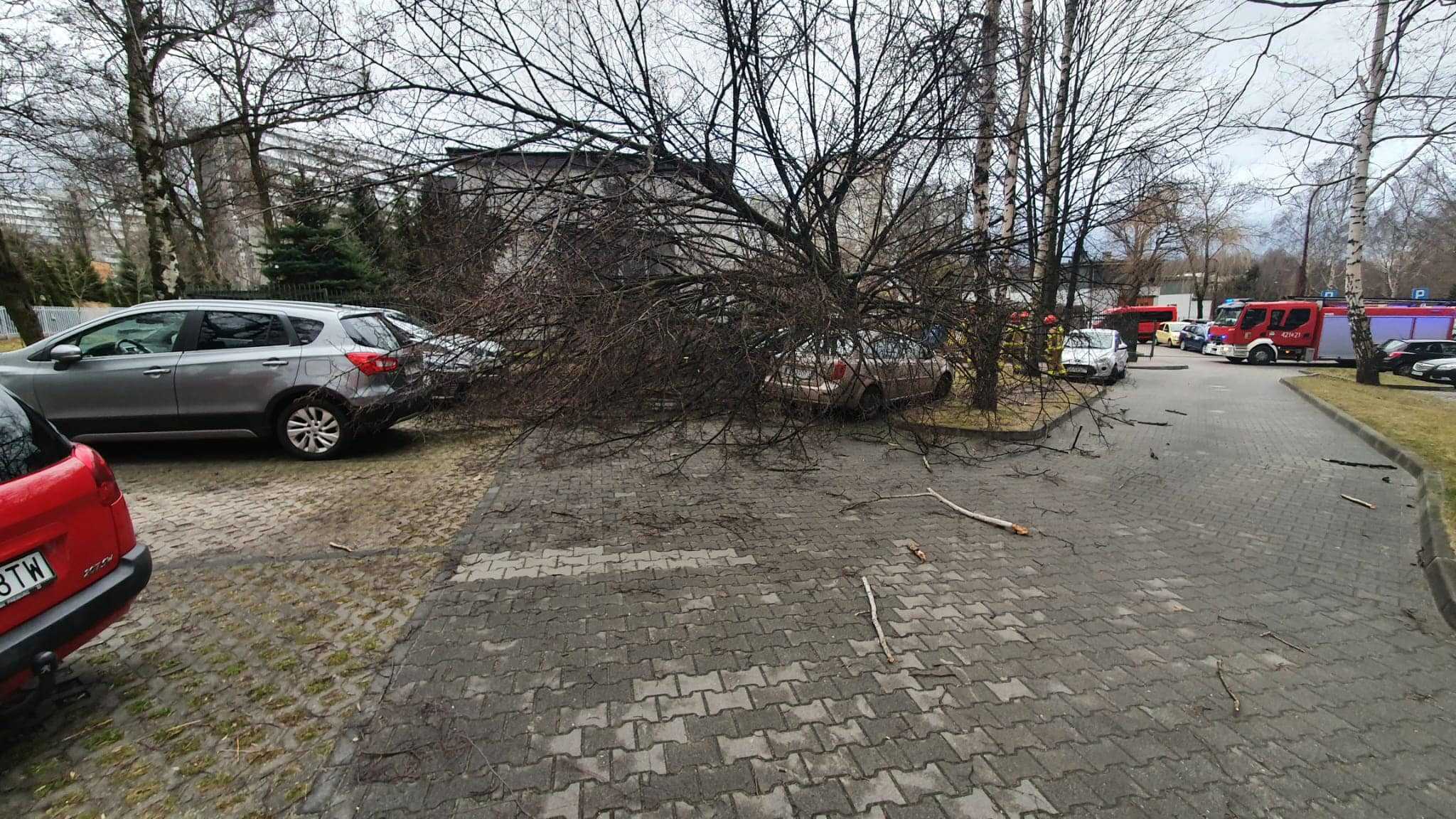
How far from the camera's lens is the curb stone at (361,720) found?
2038 mm

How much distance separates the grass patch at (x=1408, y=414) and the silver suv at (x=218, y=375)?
33.2 ft

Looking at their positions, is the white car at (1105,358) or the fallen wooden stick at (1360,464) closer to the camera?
the fallen wooden stick at (1360,464)

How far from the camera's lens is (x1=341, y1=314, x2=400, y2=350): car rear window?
6.32 metres

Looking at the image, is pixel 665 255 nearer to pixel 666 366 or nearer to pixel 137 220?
pixel 666 366

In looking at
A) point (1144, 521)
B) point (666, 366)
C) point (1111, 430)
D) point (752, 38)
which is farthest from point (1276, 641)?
point (1111, 430)

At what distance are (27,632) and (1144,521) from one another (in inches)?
278

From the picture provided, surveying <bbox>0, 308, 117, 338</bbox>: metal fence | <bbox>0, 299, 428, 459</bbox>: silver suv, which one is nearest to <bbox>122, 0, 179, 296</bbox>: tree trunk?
<bbox>0, 299, 428, 459</bbox>: silver suv

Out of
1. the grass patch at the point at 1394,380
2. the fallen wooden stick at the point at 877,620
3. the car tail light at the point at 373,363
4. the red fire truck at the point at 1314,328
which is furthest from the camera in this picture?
the red fire truck at the point at 1314,328

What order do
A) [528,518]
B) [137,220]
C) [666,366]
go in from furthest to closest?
[137,220]
[666,366]
[528,518]

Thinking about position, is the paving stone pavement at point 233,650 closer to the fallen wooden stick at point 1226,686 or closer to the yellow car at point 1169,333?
the fallen wooden stick at point 1226,686

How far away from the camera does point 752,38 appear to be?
5.85 m

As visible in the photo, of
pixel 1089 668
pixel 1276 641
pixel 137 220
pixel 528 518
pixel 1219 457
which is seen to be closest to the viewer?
pixel 1089 668

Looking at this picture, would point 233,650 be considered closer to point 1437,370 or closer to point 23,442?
point 23,442

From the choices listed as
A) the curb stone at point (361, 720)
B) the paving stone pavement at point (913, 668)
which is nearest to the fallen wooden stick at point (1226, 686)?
the paving stone pavement at point (913, 668)
